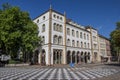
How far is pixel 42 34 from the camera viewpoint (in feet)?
156

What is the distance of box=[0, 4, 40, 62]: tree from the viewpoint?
1484 inches

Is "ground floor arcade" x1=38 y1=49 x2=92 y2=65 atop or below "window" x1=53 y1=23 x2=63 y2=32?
below

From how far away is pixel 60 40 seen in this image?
48.3 m

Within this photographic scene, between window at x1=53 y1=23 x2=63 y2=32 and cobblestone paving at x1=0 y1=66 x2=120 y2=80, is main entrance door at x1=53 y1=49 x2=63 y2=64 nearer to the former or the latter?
window at x1=53 y1=23 x2=63 y2=32

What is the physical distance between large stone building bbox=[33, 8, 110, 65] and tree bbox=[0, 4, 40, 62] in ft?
14.3

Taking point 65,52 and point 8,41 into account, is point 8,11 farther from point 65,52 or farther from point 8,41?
point 65,52

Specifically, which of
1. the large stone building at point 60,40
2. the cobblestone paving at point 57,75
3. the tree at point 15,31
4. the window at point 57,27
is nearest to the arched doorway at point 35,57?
the large stone building at point 60,40

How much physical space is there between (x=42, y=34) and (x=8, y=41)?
12.0 meters

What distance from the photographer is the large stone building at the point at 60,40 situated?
4491 centimetres

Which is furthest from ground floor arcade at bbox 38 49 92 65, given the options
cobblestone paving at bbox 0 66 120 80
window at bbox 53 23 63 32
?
cobblestone paving at bbox 0 66 120 80

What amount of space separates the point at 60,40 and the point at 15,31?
552 inches

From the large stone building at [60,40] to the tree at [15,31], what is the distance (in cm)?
435

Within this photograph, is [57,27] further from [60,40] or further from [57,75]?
[57,75]

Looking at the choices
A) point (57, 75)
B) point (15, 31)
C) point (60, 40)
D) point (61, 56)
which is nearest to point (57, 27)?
point (60, 40)
